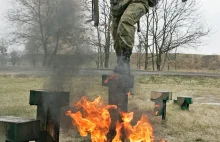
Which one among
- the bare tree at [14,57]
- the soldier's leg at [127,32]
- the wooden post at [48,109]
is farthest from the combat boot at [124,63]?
the bare tree at [14,57]

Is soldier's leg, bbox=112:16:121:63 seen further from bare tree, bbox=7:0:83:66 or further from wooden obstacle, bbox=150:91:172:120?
wooden obstacle, bbox=150:91:172:120

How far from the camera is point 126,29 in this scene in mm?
4012

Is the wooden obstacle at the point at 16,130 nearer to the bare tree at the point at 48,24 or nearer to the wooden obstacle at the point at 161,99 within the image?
the bare tree at the point at 48,24

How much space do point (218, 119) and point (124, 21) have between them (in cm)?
484

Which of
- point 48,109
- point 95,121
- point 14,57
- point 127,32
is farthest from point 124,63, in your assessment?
point 14,57

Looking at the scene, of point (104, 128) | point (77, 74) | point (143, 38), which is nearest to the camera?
point (104, 128)

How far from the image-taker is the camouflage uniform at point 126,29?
4.05 meters

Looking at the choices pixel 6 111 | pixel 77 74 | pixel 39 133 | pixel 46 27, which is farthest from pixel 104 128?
pixel 6 111

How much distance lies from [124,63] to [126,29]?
457mm

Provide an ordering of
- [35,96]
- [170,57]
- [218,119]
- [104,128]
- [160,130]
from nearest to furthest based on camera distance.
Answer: [35,96] < [104,128] < [160,130] < [218,119] < [170,57]

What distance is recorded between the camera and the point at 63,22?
182 inches

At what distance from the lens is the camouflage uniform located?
160 inches

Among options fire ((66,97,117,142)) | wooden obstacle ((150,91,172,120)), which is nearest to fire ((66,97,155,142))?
fire ((66,97,117,142))

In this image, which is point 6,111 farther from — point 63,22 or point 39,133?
point 39,133
